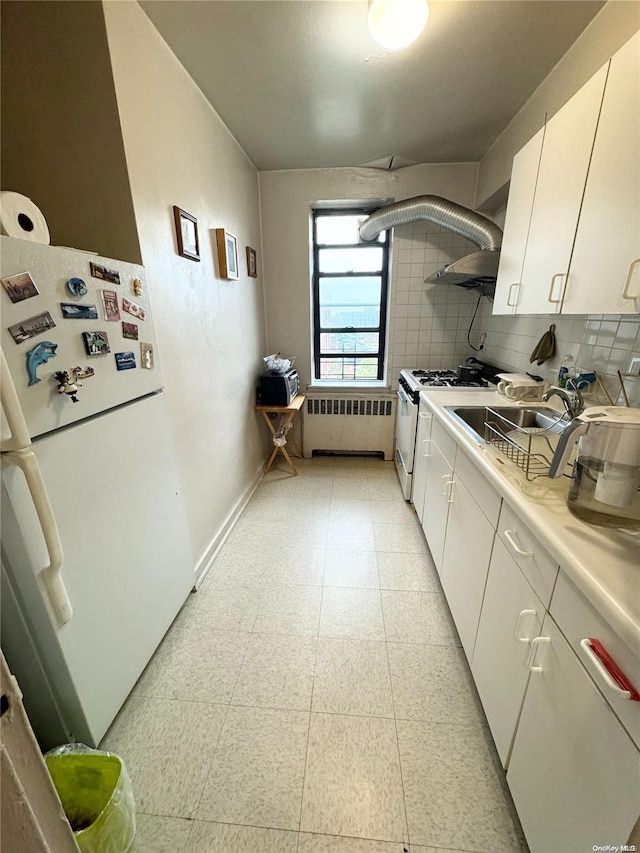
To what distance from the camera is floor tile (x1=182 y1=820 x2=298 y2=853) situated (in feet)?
2.94

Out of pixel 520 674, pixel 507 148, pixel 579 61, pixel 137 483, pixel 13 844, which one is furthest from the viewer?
pixel 507 148

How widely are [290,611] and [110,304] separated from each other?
1574mm

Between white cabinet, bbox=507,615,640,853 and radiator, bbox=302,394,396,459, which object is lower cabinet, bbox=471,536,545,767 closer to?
white cabinet, bbox=507,615,640,853

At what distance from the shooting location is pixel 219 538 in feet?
6.84

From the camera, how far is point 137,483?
1.23m

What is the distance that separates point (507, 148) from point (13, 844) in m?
3.34

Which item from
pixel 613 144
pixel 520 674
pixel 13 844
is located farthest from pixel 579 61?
pixel 13 844

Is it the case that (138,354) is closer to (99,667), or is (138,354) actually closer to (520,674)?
(99,667)

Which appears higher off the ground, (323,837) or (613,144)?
(613,144)

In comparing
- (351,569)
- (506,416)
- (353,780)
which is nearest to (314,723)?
(353,780)

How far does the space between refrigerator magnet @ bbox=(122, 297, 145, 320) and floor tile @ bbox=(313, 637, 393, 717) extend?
1.61 m

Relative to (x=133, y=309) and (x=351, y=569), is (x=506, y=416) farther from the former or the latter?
(x=133, y=309)

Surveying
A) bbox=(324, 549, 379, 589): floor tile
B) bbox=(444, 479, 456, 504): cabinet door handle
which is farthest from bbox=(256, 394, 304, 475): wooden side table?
bbox=(444, 479, 456, 504): cabinet door handle

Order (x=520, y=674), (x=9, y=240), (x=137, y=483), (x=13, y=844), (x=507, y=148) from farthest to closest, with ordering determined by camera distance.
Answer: (x=507, y=148)
(x=137, y=483)
(x=520, y=674)
(x=9, y=240)
(x=13, y=844)
